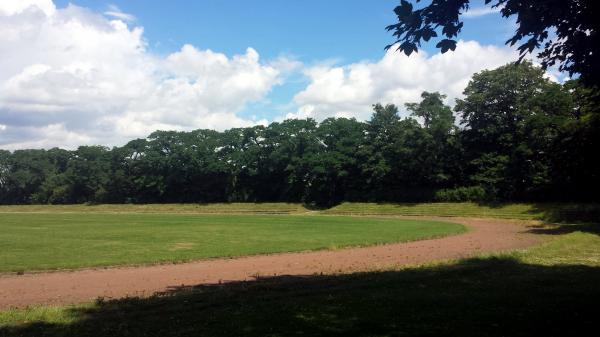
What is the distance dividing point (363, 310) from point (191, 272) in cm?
1000

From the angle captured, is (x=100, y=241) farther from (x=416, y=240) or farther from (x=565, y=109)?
(x=565, y=109)

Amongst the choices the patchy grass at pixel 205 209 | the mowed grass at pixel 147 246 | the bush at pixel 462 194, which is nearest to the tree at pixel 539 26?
the mowed grass at pixel 147 246

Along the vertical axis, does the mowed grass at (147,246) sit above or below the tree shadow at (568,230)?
below

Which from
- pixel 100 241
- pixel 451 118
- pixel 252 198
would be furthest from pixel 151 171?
pixel 100 241

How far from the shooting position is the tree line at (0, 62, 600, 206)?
55844mm

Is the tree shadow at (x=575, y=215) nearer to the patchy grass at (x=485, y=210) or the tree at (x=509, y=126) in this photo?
the patchy grass at (x=485, y=210)

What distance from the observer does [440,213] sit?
5709 centimetres

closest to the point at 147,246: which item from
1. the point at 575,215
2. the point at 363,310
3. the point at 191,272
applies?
the point at 191,272

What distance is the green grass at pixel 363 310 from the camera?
7328 mm

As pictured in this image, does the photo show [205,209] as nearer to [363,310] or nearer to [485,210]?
[485,210]

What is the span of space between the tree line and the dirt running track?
26.1ft

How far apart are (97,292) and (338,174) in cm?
6708

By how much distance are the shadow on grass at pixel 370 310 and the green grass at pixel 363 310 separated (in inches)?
0.7

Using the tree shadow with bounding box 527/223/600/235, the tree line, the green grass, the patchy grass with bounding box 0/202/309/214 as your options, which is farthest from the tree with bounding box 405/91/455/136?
the green grass
